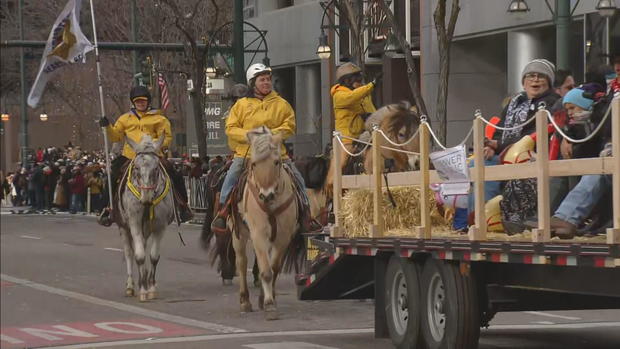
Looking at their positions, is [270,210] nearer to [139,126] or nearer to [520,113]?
[139,126]

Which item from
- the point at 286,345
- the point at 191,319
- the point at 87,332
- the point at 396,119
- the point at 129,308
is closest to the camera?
the point at 286,345

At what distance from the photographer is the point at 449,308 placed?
12039mm

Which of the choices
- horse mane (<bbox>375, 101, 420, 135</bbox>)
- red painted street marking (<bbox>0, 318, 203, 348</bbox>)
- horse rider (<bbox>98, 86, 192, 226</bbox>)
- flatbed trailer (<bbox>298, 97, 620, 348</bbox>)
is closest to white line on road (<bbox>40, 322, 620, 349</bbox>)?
red painted street marking (<bbox>0, 318, 203, 348</bbox>)

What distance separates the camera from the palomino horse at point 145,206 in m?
18.8

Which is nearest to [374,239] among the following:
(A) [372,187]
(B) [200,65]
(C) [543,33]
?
(A) [372,187]

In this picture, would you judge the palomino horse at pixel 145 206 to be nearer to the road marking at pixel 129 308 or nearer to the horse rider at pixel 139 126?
the horse rider at pixel 139 126

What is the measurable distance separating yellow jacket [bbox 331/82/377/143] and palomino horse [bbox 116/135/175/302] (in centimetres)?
272

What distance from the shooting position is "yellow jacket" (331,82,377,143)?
55.8ft

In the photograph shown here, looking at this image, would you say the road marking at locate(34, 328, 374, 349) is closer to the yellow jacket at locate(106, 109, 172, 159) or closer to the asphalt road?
the asphalt road

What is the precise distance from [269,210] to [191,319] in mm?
1482

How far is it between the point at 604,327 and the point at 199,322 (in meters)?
4.17

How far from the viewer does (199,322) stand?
16125 millimetres

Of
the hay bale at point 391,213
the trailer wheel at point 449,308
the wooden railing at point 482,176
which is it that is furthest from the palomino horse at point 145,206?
the trailer wheel at point 449,308

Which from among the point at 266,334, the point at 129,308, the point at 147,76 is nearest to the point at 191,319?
the point at 129,308
